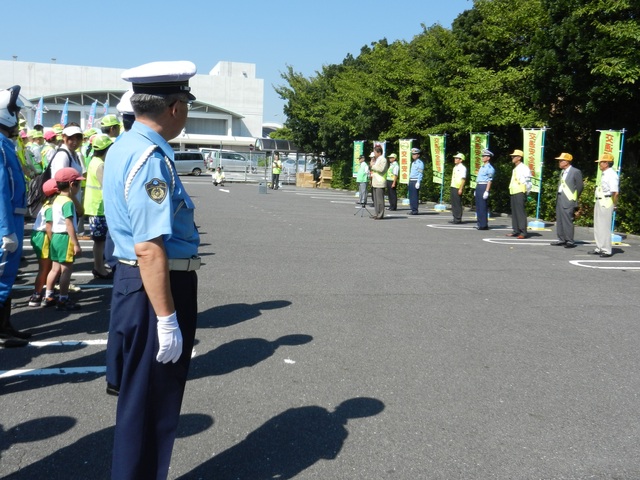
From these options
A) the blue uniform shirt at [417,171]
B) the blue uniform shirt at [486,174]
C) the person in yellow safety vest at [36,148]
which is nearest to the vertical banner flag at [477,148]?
the blue uniform shirt at [417,171]

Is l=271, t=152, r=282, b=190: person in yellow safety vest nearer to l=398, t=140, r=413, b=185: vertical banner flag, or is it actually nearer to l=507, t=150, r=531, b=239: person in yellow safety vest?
l=398, t=140, r=413, b=185: vertical banner flag

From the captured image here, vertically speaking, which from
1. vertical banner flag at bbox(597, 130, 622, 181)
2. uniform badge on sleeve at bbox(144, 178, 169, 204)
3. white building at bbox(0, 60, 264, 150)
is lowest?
uniform badge on sleeve at bbox(144, 178, 169, 204)

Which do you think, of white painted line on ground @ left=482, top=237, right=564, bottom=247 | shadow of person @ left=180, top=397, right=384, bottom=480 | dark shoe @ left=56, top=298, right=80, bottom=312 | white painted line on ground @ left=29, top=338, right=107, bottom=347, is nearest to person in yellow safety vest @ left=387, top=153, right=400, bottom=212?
white painted line on ground @ left=482, top=237, right=564, bottom=247

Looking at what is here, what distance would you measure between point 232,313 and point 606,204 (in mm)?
7604

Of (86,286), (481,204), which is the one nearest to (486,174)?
(481,204)

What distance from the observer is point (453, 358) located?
17.3 feet

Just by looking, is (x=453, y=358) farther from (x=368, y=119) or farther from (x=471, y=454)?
(x=368, y=119)

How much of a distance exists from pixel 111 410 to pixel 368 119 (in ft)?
79.4

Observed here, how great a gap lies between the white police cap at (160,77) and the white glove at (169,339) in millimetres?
955

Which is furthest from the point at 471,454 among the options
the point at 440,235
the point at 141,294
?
the point at 440,235

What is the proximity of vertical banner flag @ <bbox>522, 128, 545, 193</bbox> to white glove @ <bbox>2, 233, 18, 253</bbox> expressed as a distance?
44.8 feet

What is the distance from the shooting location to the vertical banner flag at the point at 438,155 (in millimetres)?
20750

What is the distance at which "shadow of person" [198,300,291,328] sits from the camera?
6238 mm

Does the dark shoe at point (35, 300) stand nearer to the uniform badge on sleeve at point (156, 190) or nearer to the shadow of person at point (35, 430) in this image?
the shadow of person at point (35, 430)
